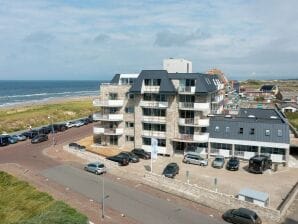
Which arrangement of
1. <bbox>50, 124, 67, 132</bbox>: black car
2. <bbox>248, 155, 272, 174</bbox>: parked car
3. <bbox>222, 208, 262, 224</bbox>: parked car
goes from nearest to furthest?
<bbox>222, 208, 262, 224</bbox>: parked car < <bbox>248, 155, 272, 174</bbox>: parked car < <bbox>50, 124, 67, 132</bbox>: black car

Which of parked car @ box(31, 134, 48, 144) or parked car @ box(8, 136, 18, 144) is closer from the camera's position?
parked car @ box(31, 134, 48, 144)

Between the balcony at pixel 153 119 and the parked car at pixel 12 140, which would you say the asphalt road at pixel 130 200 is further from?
A: the parked car at pixel 12 140

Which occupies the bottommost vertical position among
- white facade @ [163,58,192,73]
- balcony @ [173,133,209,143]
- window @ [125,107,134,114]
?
balcony @ [173,133,209,143]

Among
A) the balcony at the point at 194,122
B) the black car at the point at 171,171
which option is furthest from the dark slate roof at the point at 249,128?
the black car at the point at 171,171

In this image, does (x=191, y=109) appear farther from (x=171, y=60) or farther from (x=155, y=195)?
(x=155, y=195)

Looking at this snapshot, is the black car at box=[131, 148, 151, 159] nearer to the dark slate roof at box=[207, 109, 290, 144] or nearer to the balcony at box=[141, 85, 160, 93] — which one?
the balcony at box=[141, 85, 160, 93]

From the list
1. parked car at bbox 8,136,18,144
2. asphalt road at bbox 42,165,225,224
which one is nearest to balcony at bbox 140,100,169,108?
asphalt road at bbox 42,165,225,224

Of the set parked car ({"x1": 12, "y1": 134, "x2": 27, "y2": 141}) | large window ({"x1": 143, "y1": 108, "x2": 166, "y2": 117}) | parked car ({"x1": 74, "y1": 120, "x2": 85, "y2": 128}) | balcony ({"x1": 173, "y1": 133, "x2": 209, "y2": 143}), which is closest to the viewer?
balcony ({"x1": 173, "y1": 133, "x2": 209, "y2": 143})
